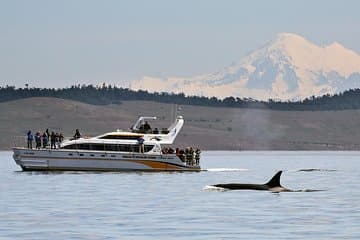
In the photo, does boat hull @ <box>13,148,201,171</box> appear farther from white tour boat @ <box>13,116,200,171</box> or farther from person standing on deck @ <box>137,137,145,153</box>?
person standing on deck @ <box>137,137,145,153</box>

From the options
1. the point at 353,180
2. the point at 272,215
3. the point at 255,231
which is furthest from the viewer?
the point at 353,180

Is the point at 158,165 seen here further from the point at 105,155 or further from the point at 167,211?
the point at 167,211

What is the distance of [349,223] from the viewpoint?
53.4 metres

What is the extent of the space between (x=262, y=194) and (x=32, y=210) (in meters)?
17.4

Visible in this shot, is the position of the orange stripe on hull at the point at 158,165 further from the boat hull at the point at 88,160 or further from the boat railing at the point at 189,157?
the boat railing at the point at 189,157

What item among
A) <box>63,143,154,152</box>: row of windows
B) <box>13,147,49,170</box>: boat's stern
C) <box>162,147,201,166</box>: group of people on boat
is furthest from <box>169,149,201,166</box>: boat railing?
<box>13,147,49,170</box>: boat's stern

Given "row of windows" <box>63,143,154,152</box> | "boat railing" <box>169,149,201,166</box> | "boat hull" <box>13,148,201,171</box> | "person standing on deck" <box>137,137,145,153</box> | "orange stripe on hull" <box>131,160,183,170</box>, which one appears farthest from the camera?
"boat railing" <box>169,149,201,166</box>

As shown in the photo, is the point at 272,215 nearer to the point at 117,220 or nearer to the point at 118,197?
the point at 117,220

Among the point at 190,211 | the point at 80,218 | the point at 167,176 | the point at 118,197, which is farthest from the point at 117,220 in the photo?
the point at 167,176

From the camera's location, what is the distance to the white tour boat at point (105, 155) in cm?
10281

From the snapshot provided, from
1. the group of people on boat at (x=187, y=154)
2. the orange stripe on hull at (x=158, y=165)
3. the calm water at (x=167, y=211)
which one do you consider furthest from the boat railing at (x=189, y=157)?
the calm water at (x=167, y=211)

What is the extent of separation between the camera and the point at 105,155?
104 metres

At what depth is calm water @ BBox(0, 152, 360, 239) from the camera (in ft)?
161

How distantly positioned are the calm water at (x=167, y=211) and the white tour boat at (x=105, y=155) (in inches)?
463
